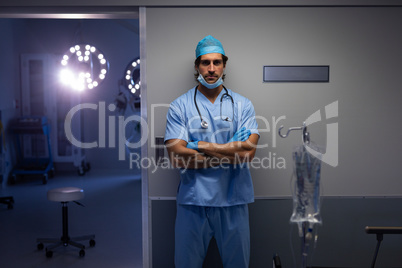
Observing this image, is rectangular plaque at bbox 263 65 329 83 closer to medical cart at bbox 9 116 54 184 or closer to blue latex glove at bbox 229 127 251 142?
blue latex glove at bbox 229 127 251 142

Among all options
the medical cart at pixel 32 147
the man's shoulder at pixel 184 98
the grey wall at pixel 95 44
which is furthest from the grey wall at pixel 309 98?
the grey wall at pixel 95 44

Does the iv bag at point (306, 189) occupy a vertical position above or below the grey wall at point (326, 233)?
above

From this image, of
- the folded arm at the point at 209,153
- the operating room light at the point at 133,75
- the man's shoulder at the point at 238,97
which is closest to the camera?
the folded arm at the point at 209,153

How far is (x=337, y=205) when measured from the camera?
8.13ft

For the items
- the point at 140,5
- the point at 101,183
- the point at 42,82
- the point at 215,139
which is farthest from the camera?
the point at 42,82

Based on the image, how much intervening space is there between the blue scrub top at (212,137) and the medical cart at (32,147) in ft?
14.7

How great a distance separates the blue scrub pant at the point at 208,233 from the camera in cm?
214

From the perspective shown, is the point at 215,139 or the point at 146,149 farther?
the point at 146,149

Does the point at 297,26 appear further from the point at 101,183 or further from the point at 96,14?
the point at 101,183

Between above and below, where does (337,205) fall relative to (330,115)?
below

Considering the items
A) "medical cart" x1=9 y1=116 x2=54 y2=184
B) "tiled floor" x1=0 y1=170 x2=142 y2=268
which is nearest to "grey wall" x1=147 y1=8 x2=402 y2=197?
"tiled floor" x1=0 y1=170 x2=142 y2=268

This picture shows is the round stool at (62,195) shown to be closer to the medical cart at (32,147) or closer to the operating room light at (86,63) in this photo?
the operating room light at (86,63)

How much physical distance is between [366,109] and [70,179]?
5.09m

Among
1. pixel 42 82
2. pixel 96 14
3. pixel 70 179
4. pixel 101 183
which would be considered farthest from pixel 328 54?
pixel 42 82
